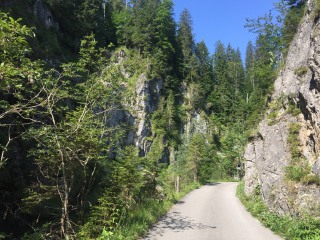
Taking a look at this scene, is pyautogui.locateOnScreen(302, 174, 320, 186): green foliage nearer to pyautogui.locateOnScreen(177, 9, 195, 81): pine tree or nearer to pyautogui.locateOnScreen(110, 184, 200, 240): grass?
pyautogui.locateOnScreen(110, 184, 200, 240): grass

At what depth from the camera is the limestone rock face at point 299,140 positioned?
12.1 metres

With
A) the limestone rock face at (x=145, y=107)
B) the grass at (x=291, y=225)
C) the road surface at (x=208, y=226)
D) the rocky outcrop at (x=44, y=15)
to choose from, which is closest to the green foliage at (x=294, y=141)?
the grass at (x=291, y=225)

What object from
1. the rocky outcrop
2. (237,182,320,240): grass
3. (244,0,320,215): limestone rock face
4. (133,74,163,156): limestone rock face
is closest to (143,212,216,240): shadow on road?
(237,182,320,240): grass

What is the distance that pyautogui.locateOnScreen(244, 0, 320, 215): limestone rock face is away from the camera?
12.1 metres

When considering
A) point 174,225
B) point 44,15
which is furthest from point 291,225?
point 44,15

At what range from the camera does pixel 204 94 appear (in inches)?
2778

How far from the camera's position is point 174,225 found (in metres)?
12.1

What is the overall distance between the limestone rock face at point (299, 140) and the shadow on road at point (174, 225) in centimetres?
357

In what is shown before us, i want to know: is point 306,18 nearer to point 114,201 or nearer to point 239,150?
point 114,201

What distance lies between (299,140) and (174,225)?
712 cm

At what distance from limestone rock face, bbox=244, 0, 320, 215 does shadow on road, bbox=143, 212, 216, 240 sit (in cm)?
357

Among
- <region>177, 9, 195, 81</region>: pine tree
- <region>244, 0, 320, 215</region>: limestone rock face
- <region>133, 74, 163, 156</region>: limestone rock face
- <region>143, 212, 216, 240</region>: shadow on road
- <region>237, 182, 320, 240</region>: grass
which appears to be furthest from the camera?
<region>177, 9, 195, 81</region>: pine tree

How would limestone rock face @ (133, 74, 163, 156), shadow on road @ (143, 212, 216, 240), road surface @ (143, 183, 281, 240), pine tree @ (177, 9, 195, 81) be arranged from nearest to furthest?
road surface @ (143, 183, 281, 240) < shadow on road @ (143, 212, 216, 240) < limestone rock face @ (133, 74, 163, 156) < pine tree @ (177, 9, 195, 81)

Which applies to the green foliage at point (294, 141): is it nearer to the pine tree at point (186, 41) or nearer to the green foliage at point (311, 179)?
the green foliage at point (311, 179)
